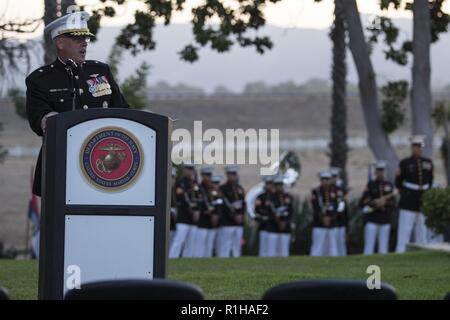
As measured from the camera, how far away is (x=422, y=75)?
1981 centimetres

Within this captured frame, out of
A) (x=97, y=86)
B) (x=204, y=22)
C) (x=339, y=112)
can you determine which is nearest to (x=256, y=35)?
(x=204, y=22)

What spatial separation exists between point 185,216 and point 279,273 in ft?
36.2

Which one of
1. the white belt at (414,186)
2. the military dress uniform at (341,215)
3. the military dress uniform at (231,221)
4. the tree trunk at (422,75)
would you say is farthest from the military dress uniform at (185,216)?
the tree trunk at (422,75)

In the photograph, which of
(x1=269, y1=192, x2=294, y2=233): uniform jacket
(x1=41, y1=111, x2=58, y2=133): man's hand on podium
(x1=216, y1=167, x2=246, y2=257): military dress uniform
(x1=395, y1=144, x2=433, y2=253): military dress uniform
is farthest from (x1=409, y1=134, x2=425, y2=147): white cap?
(x1=41, y1=111, x2=58, y2=133): man's hand on podium

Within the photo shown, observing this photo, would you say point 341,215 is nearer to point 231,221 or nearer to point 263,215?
point 263,215

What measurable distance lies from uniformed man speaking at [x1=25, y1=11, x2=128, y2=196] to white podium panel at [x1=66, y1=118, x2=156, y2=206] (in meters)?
0.81

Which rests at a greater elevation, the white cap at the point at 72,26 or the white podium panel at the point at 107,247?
the white cap at the point at 72,26

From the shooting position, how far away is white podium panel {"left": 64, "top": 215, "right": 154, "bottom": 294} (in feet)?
22.5

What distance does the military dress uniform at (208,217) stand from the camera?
74.5ft

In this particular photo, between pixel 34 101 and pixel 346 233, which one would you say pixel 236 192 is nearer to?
pixel 346 233

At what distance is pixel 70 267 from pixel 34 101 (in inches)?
47.2

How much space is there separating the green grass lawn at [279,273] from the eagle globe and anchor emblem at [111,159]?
7.65ft

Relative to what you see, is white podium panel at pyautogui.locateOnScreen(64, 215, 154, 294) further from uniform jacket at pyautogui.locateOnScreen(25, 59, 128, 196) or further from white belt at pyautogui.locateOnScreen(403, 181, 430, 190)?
white belt at pyautogui.locateOnScreen(403, 181, 430, 190)

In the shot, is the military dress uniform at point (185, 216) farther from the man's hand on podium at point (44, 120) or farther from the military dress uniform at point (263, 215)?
the man's hand on podium at point (44, 120)
